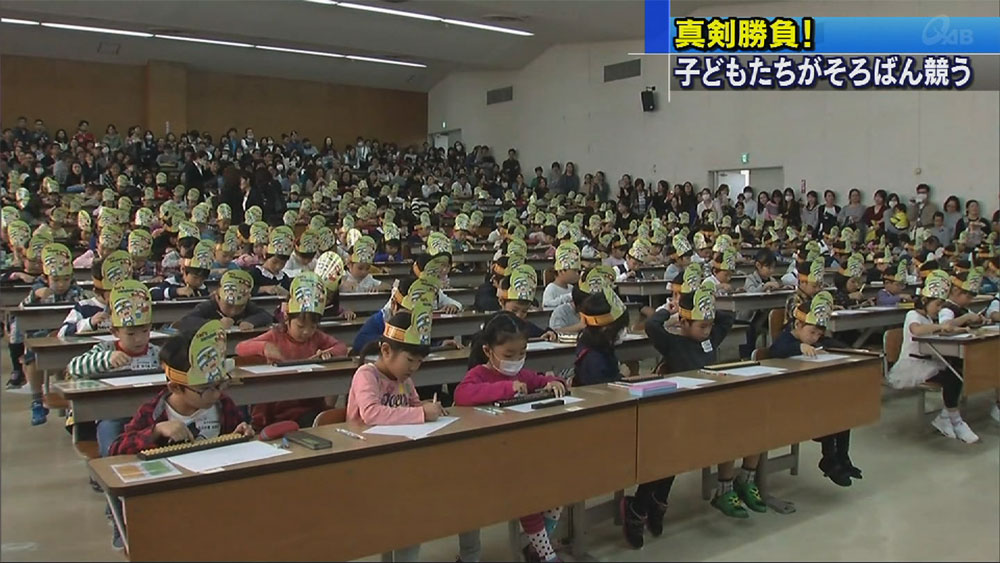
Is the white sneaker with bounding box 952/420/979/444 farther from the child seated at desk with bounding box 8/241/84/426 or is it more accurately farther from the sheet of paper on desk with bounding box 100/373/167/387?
the child seated at desk with bounding box 8/241/84/426

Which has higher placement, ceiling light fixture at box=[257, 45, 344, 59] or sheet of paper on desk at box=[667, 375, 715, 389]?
ceiling light fixture at box=[257, 45, 344, 59]

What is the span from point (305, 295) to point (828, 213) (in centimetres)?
1196

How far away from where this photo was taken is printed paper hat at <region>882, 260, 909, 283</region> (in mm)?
8402

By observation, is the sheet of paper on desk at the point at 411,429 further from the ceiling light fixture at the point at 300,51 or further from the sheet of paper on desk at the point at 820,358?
the ceiling light fixture at the point at 300,51

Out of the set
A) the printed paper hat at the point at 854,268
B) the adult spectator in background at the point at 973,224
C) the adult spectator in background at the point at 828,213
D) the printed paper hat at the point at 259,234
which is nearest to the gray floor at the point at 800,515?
the printed paper hat at the point at 854,268

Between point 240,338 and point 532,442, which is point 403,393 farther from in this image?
point 240,338

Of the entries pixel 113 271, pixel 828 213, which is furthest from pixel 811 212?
pixel 113 271

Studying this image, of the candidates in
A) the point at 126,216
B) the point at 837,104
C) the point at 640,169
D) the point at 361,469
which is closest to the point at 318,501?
the point at 361,469

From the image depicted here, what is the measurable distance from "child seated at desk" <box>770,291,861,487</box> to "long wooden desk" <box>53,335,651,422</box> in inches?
36.0

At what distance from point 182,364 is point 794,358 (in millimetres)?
3000

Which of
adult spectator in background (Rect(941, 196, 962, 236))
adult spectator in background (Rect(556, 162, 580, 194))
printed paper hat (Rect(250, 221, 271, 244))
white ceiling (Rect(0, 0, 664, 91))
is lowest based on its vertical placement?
printed paper hat (Rect(250, 221, 271, 244))

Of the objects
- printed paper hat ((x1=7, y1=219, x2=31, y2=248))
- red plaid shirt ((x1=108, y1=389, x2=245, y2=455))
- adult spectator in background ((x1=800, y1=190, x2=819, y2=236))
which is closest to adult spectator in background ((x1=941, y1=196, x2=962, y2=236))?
adult spectator in background ((x1=800, y1=190, x2=819, y2=236))

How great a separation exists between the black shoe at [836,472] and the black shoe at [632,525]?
4.51 feet

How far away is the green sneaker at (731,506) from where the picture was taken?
4.02 m
